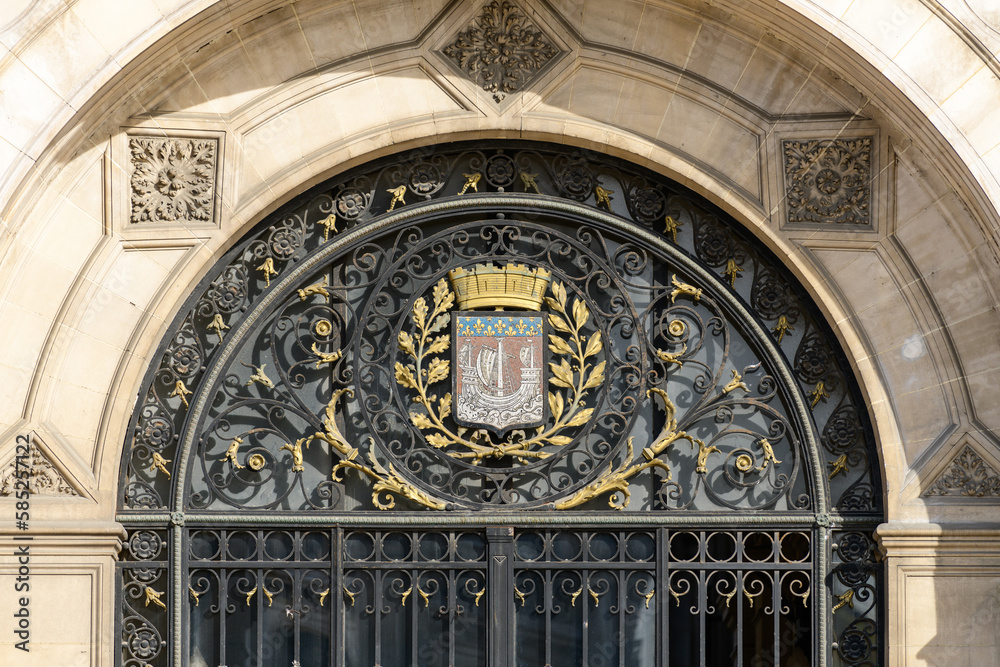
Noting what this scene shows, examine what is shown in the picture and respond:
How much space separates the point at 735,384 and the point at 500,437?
5.24ft

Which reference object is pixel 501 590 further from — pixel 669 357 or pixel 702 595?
pixel 669 357

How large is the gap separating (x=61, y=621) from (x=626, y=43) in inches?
201

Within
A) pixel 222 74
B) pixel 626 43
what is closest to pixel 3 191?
pixel 222 74

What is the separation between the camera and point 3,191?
7.18 m

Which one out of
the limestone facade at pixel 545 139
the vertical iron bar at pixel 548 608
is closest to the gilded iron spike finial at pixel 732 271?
the limestone facade at pixel 545 139

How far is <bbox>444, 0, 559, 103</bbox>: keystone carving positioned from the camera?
26.5ft

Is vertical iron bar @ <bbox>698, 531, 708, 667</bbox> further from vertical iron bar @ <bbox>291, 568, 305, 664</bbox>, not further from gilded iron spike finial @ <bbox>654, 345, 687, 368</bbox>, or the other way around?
vertical iron bar @ <bbox>291, 568, 305, 664</bbox>

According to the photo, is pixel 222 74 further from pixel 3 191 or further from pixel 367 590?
pixel 367 590

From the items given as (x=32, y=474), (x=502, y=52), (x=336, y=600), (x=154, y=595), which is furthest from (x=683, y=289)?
(x=32, y=474)

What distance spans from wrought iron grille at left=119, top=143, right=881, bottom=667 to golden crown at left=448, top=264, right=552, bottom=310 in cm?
1

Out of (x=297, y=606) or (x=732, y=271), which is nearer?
(x=297, y=606)

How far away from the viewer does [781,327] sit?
8.17 meters

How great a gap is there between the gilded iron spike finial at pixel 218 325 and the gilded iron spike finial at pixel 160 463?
854mm

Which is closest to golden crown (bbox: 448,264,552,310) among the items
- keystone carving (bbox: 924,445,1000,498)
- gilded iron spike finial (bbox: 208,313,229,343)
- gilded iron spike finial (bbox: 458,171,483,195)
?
gilded iron spike finial (bbox: 458,171,483,195)
